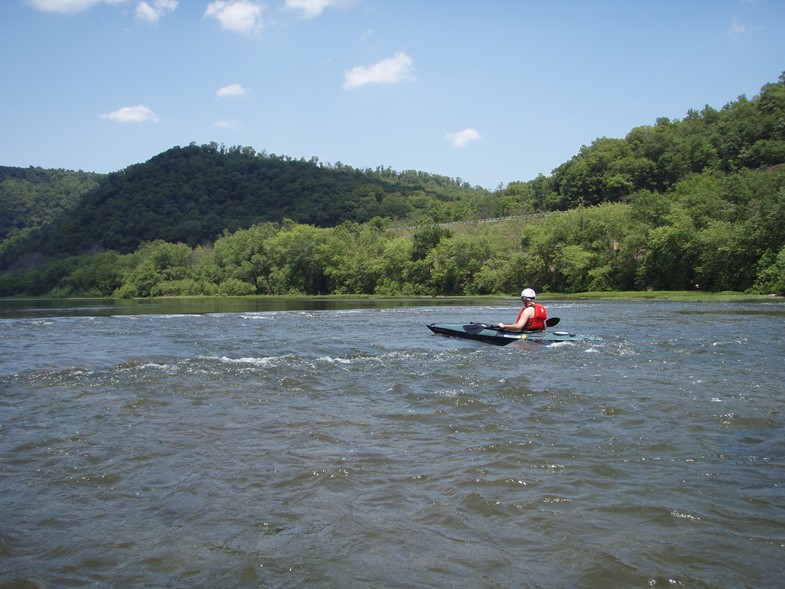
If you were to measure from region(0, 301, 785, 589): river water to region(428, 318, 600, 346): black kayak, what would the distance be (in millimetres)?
3567

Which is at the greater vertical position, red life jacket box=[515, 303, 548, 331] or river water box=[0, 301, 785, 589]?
red life jacket box=[515, 303, 548, 331]

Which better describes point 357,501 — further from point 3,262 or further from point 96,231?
point 3,262

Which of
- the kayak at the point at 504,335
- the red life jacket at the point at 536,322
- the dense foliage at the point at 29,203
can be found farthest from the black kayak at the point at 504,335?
the dense foliage at the point at 29,203

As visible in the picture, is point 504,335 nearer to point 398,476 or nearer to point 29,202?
point 398,476

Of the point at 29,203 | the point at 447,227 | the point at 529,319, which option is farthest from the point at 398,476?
the point at 29,203

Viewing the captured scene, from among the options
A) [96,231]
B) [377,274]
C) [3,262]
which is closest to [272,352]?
[377,274]

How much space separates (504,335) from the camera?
1852cm

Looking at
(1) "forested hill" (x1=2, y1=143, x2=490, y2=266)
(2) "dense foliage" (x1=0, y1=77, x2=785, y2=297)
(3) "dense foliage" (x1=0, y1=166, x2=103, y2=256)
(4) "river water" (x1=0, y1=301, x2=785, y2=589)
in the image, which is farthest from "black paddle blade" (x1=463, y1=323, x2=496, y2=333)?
(3) "dense foliage" (x1=0, y1=166, x2=103, y2=256)

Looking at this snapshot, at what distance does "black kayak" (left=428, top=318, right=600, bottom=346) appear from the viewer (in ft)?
58.5

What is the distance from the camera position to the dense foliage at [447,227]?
5222 cm

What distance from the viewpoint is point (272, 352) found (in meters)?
17.6

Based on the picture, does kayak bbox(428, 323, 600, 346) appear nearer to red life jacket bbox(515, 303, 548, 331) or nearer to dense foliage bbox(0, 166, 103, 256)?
red life jacket bbox(515, 303, 548, 331)

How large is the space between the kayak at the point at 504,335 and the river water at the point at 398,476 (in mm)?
3560

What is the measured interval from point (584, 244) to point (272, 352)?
5093 centimetres
